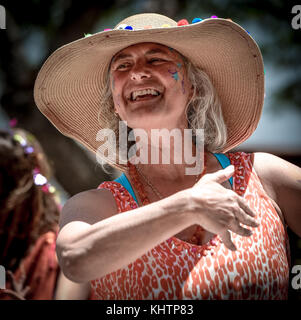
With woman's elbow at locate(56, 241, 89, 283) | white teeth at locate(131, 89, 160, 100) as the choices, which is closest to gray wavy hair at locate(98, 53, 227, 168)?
white teeth at locate(131, 89, 160, 100)

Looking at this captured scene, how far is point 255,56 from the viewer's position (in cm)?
234

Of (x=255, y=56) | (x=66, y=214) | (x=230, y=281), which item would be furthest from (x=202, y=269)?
(x=255, y=56)

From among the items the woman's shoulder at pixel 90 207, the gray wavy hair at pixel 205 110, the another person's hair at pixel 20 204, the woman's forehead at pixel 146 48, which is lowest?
the another person's hair at pixel 20 204

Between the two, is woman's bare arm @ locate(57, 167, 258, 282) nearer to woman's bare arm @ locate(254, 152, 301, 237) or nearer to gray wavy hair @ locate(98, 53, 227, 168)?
woman's bare arm @ locate(254, 152, 301, 237)

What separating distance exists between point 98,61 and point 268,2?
165 inches

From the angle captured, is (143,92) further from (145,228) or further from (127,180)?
(145,228)

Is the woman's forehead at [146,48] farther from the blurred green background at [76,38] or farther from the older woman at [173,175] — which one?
the blurred green background at [76,38]

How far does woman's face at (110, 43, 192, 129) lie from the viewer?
7.15 feet

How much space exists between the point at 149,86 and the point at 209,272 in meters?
0.87

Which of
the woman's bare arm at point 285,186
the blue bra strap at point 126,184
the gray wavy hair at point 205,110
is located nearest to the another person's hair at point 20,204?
the gray wavy hair at point 205,110

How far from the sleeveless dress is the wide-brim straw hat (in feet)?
2.35

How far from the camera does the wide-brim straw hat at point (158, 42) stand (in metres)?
2.21

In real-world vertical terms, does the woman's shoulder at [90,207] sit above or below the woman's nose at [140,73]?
below

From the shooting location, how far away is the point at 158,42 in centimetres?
228
